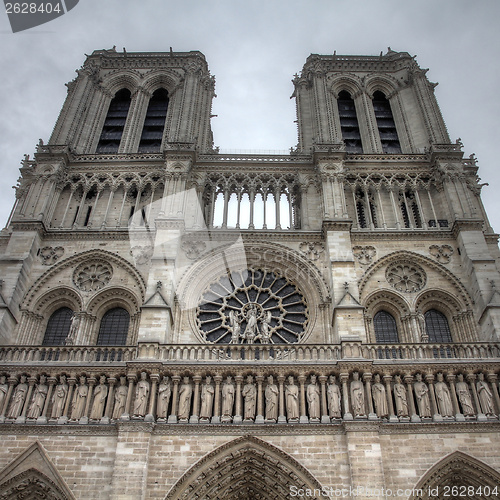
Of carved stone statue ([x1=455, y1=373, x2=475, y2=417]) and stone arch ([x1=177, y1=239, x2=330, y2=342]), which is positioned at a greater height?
stone arch ([x1=177, y1=239, x2=330, y2=342])

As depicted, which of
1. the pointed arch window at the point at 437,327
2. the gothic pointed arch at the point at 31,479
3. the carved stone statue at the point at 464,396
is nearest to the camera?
the gothic pointed arch at the point at 31,479

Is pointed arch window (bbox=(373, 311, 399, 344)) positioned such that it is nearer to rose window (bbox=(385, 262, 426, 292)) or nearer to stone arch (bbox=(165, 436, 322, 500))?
rose window (bbox=(385, 262, 426, 292))

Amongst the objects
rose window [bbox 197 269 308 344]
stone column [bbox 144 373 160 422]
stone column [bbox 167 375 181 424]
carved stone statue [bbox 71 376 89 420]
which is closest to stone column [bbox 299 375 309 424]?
rose window [bbox 197 269 308 344]

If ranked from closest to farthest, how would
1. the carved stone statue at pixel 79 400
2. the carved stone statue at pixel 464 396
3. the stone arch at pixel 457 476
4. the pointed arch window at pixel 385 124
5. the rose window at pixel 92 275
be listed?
the stone arch at pixel 457 476
the carved stone statue at pixel 464 396
the carved stone statue at pixel 79 400
the rose window at pixel 92 275
the pointed arch window at pixel 385 124

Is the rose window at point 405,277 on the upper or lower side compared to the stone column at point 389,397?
upper

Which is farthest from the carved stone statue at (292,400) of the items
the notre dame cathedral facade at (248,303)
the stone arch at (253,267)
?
the stone arch at (253,267)

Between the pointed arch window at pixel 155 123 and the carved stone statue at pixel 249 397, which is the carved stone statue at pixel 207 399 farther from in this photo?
the pointed arch window at pixel 155 123

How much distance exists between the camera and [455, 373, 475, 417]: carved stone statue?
46.5ft

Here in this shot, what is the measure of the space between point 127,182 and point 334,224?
7.85 metres

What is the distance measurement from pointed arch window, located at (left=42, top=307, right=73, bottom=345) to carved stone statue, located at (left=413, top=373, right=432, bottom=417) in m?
10.3

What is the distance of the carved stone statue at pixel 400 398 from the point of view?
14250 mm

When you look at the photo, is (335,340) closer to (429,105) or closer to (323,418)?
(323,418)

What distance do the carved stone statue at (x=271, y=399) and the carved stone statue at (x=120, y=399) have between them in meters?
3.60

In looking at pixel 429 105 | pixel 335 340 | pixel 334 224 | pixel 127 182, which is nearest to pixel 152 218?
pixel 127 182
